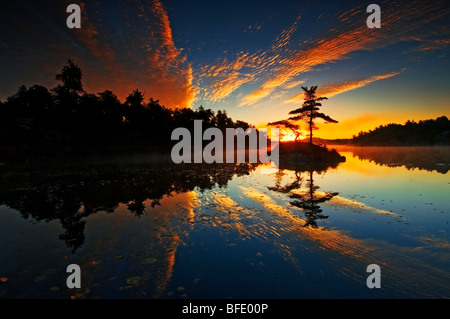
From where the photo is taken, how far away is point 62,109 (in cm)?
5009

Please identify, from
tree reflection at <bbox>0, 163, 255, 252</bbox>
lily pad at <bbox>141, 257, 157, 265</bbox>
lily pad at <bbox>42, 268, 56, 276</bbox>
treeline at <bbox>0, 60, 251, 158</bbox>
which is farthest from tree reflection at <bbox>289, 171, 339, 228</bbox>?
treeline at <bbox>0, 60, 251, 158</bbox>

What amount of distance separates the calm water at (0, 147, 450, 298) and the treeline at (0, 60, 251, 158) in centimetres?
3786

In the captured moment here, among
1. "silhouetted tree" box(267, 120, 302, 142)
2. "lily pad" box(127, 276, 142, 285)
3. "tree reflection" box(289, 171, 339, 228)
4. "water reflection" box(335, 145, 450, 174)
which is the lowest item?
"lily pad" box(127, 276, 142, 285)

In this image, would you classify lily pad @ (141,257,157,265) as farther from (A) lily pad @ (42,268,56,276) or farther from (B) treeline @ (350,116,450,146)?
(B) treeline @ (350,116,450,146)

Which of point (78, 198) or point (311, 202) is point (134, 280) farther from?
point (78, 198)

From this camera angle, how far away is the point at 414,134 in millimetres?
118250

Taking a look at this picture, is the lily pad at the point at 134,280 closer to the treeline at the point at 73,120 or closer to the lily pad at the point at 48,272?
the lily pad at the point at 48,272

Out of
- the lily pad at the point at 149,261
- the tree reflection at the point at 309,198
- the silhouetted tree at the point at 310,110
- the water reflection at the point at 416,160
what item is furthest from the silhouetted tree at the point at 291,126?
the lily pad at the point at 149,261

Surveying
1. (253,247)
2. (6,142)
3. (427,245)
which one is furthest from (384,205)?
(6,142)

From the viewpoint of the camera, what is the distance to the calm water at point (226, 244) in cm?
500

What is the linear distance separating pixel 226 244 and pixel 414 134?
166718mm

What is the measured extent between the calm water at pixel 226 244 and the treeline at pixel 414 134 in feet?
483

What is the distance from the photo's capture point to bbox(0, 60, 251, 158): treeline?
40506 mm

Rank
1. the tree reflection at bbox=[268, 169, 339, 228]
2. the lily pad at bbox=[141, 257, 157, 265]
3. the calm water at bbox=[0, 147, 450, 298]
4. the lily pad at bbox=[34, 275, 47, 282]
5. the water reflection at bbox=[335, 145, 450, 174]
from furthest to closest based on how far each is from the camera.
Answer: the water reflection at bbox=[335, 145, 450, 174], the tree reflection at bbox=[268, 169, 339, 228], the lily pad at bbox=[141, 257, 157, 265], the lily pad at bbox=[34, 275, 47, 282], the calm water at bbox=[0, 147, 450, 298]
